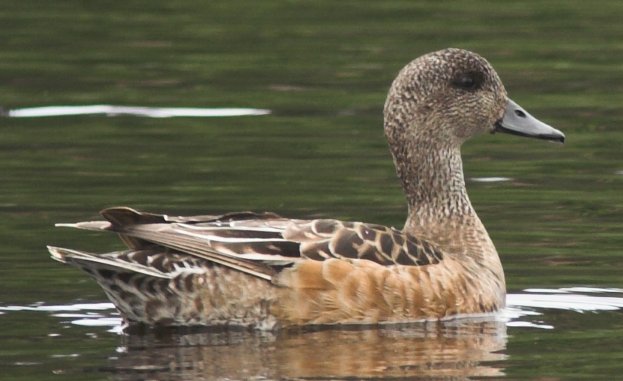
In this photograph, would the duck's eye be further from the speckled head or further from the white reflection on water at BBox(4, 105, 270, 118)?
the white reflection on water at BBox(4, 105, 270, 118)

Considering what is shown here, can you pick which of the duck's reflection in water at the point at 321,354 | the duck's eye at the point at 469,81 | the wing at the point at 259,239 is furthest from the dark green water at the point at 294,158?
the duck's eye at the point at 469,81

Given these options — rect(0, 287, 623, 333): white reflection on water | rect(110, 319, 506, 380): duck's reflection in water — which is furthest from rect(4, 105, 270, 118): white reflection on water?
rect(110, 319, 506, 380): duck's reflection in water

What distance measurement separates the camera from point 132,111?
17.8 m

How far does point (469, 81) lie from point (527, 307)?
153 cm

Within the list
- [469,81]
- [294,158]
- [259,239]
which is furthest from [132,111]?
[259,239]

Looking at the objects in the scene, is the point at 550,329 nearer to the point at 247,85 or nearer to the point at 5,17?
the point at 247,85

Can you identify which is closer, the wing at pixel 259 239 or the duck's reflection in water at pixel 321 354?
the duck's reflection in water at pixel 321 354

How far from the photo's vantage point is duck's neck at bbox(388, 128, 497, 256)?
40.4 feet

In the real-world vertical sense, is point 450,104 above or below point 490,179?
above

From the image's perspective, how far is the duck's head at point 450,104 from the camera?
40.3 ft

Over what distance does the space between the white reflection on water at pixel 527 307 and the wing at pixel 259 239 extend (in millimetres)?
503

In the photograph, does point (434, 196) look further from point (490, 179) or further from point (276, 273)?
point (490, 179)

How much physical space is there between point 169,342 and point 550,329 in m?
2.07

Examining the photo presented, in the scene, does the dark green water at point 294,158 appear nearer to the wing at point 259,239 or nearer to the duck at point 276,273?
the duck at point 276,273
